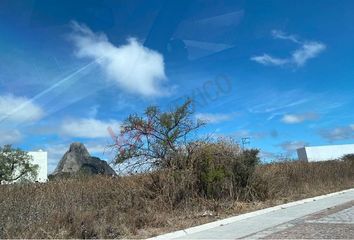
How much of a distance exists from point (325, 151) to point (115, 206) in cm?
6818

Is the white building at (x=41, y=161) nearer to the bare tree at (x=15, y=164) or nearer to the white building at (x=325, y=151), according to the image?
the bare tree at (x=15, y=164)

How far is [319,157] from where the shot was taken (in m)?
75.6

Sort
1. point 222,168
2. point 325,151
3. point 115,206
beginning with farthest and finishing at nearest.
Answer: point 325,151
point 222,168
point 115,206

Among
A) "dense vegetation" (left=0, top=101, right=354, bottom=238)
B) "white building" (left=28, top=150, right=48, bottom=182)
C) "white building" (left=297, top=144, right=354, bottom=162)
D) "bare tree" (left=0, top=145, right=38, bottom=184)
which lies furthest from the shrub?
"white building" (left=28, top=150, right=48, bottom=182)

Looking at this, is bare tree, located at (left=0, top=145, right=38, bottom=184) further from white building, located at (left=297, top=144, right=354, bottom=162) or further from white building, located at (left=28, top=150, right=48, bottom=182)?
white building, located at (left=297, top=144, right=354, bottom=162)

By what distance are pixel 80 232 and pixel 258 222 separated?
494 centimetres

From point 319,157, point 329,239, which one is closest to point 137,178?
point 329,239

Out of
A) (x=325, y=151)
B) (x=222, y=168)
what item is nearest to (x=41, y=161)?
(x=325, y=151)

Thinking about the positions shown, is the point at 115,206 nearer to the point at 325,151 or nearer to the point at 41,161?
the point at 325,151

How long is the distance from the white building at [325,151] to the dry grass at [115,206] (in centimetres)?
5675

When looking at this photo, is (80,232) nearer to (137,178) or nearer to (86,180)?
(86,180)

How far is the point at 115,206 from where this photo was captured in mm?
14055

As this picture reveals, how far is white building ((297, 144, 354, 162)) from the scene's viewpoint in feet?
248

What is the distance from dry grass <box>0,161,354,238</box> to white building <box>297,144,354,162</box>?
56748 millimetres
